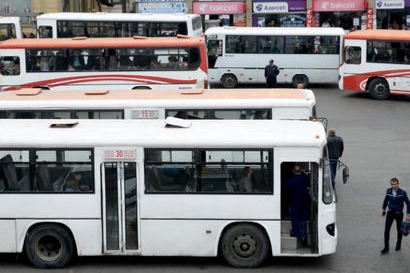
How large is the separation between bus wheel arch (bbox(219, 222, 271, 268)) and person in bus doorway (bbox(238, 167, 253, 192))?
532mm

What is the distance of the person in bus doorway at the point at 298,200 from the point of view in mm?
12500

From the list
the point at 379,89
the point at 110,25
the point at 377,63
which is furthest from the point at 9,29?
the point at 379,89

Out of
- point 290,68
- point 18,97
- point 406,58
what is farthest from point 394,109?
point 18,97

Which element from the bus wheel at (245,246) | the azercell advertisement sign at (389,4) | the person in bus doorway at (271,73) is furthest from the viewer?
the azercell advertisement sign at (389,4)

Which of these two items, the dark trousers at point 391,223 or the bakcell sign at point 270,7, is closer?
the dark trousers at point 391,223

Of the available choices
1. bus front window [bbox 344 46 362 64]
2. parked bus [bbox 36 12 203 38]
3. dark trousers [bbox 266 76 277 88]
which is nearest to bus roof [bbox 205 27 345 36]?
bus front window [bbox 344 46 362 64]

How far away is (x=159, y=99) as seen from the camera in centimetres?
1831

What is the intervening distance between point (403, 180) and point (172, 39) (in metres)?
11.4

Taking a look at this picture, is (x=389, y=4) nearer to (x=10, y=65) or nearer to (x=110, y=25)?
(x=110, y=25)

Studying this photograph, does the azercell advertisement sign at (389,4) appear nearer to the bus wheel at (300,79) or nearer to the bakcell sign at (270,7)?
the bakcell sign at (270,7)

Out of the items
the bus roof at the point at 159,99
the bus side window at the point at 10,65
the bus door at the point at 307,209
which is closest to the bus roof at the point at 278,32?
the bus side window at the point at 10,65

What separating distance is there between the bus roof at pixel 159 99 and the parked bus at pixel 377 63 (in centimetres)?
1166

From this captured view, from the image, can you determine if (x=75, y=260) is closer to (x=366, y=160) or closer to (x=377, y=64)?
(x=366, y=160)

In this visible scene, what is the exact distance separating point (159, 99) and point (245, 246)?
631 cm
